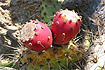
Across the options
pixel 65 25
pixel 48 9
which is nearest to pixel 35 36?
pixel 65 25

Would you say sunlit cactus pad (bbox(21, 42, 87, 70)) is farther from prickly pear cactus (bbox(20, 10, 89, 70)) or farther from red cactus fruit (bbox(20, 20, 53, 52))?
red cactus fruit (bbox(20, 20, 53, 52))

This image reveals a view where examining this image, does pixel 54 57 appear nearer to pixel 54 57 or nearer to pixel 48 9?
pixel 54 57

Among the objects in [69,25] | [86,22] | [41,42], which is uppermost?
[86,22]

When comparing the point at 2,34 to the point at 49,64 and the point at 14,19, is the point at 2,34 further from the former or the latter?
the point at 49,64

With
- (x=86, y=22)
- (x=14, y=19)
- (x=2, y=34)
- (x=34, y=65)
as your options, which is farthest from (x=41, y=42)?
(x=14, y=19)

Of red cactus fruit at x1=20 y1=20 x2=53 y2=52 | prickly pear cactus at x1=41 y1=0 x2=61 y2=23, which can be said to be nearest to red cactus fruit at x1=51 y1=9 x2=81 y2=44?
red cactus fruit at x1=20 y1=20 x2=53 y2=52

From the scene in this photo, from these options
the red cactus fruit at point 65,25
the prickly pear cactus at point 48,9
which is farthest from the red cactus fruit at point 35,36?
the prickly pear cactus at point 48,9

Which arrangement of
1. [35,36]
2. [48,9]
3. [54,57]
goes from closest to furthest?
[35,36]
[54,57]
[48,9]

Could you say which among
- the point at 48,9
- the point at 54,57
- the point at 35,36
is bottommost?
the point at 54,57
